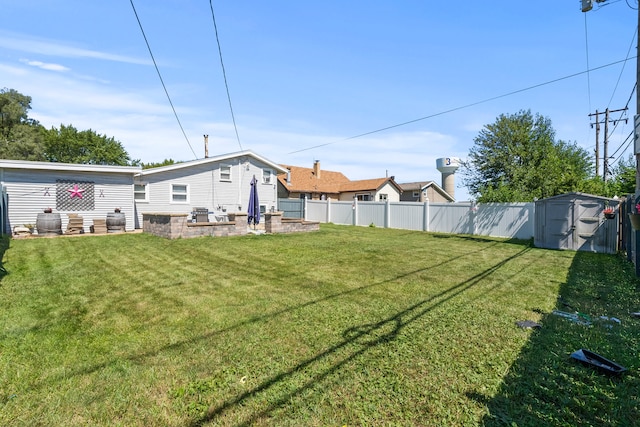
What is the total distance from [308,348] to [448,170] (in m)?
34.3

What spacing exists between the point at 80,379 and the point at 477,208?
626 inches

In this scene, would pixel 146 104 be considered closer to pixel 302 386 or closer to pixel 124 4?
pixel 124 4

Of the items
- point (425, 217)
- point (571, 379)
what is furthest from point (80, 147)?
point (571, 379)

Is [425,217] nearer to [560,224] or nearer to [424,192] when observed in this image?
[560,224]

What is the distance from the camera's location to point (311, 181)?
31516 millimetres

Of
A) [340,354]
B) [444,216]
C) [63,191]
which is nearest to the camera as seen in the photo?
[340,354]

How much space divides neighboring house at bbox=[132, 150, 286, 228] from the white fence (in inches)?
198

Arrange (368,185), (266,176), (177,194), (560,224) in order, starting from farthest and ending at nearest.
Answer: (368,185) → (266,176) → (177,194) → (560,224)

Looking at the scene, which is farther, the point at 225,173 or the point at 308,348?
the point at 225,173

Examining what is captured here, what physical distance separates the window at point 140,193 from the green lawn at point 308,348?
32.8 feet

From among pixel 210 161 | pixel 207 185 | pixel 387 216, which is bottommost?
pixel 387 216

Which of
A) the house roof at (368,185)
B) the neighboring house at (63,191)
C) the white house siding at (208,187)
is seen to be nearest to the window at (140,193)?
the white house siding at (208,187)

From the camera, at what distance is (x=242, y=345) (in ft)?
10.6

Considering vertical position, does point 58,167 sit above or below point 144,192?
above
